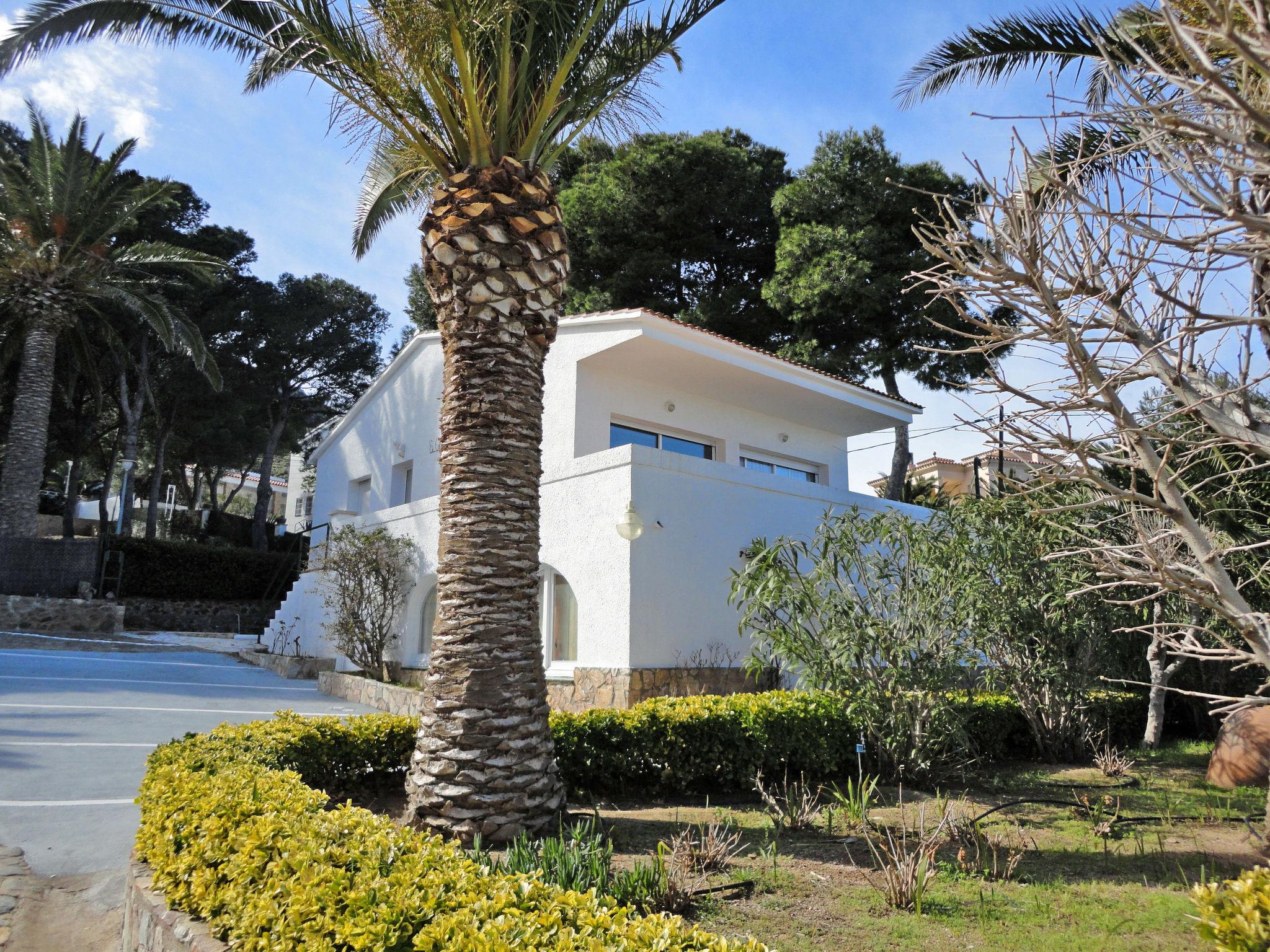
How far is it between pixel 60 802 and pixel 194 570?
21194 millimetres

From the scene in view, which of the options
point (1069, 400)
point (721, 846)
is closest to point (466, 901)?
point (721, 846)

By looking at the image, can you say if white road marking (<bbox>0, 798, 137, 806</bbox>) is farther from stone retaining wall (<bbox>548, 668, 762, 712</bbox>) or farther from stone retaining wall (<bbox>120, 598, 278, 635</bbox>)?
stone retaining wall (<bbox>120, 598, 278, 635</bbox>)

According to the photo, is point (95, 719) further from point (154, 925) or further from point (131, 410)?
point (131, 410)

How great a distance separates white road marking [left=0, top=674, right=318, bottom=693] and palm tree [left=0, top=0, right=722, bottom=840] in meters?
9.53

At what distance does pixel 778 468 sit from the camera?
62.8ft

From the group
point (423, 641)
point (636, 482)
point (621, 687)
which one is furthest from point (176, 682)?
point (636, 482)

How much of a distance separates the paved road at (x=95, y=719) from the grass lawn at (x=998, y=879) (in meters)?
3.83

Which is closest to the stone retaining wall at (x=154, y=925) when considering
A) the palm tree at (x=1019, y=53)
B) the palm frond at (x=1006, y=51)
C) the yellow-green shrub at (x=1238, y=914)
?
the yellow-green shrub at (x=1238, y=914)

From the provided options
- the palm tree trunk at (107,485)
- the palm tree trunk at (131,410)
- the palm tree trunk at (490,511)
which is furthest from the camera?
the palm tree trunk at (107,485)

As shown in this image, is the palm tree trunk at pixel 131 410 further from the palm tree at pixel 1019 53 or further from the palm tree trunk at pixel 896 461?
the palm tree at pixel 1019 53

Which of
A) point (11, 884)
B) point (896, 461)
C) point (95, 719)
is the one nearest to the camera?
point (11, 884)

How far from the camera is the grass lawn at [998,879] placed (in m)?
4.43

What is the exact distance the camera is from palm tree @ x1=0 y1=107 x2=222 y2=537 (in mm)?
20219

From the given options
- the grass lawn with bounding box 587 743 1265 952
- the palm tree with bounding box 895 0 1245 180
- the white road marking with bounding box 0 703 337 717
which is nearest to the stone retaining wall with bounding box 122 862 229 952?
the grass lawn with bounding box 587 743 1265 952
